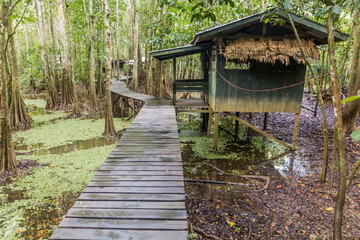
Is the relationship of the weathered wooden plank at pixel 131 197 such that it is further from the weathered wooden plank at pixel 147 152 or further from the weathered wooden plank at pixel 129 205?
the weathered wooden plank at pixel 147 152

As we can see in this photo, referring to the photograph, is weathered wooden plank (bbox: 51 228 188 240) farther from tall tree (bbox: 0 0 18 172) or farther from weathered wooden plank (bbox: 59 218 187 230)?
tall tree (bbox: 0 0 18 172)

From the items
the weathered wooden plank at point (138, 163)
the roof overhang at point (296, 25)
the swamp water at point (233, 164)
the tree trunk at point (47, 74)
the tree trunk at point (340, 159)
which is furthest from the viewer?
the tree trunk at point (47, 74)

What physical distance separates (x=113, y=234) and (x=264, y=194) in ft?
13.4

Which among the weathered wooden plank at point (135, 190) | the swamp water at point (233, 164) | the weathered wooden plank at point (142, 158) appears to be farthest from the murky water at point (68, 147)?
the weathered wooden plank at point (135, 190)

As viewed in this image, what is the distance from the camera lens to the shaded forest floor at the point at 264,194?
4094mm

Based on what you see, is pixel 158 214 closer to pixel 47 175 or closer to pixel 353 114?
pixel 47 175

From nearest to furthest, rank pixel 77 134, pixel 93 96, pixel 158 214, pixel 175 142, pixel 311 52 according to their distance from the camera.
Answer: pixel 158 214, pixel 175 142, pixel 311 52, pixel 77 134, pixel 93 96

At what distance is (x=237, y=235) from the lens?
3959 millimetres

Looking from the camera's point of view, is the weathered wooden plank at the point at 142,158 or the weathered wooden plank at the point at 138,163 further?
the weathered wooden plank at the point at 142,158

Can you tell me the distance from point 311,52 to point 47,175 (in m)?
8.44

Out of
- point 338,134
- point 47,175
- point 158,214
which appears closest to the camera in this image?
point 158,214

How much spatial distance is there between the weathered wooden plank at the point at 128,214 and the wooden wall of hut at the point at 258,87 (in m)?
6.02

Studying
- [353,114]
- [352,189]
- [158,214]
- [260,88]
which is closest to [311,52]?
[260,88]

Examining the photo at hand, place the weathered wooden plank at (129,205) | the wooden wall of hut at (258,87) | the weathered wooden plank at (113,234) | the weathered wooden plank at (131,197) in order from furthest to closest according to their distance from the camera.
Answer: the wooden wall of hut at (258,87)
the weathered wooden plank at (131,197)
the weathered wooden plank at (129,205)
the weathered wooden plank at (113,234)
